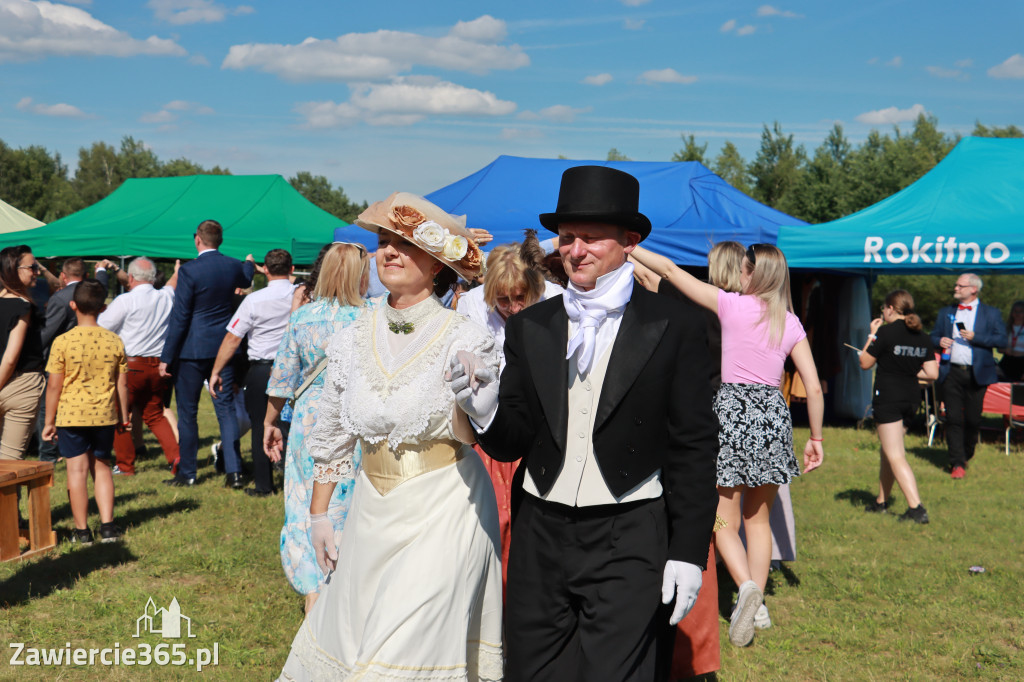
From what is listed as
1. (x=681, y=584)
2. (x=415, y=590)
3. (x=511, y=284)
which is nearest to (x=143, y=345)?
(x=511, y=284)

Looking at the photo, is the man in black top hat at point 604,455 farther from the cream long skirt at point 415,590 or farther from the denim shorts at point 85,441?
the denim shorts at point 85,441

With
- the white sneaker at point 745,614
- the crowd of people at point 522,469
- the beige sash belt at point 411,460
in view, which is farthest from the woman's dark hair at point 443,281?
the white sneaker at point 745,614

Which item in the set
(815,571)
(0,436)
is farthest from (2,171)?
(815,571)

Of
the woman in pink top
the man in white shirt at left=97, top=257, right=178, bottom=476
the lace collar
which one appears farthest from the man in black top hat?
the man in white shirt at left=97, top=257, right=178, bottom=476

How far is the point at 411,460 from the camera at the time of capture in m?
2.82

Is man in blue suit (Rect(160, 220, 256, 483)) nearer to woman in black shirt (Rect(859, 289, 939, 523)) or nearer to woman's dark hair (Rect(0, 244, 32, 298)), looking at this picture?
woman's dark hair (Rect(0, 244, 32, 298))

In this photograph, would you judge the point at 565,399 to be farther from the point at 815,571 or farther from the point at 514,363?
the point at 815,571

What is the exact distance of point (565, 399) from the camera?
2.52 meters

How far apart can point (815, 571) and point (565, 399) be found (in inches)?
164

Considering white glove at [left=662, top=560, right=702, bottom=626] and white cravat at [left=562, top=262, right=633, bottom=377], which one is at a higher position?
white cravat at [left=562, top=262, right=633, bottom=377]

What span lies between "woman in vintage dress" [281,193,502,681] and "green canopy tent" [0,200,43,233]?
15.5 metres

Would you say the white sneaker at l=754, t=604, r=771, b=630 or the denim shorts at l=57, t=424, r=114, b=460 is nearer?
the white sneaker at l=754, t=604, r=771, b=630

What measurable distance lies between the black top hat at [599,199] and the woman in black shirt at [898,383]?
5.37 metres

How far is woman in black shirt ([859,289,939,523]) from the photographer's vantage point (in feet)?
23.2
